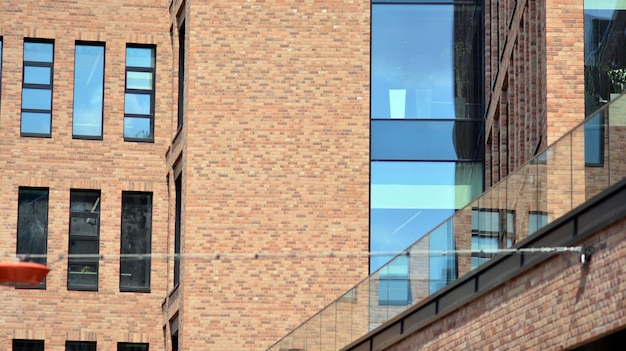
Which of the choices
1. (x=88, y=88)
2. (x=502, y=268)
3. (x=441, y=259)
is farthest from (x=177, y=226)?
(x=502, y=268)

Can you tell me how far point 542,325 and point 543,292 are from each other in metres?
0.39

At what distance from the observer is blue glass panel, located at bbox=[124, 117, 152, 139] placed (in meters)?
44.5

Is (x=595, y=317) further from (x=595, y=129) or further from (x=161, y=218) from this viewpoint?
(x=161, y=218)

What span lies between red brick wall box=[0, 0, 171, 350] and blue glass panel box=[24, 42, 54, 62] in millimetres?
327

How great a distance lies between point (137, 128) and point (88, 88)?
182 cm

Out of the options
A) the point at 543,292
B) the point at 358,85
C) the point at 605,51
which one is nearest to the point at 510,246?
the point at 543,292

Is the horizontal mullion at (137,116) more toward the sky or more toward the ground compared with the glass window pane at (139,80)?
more toward the ground

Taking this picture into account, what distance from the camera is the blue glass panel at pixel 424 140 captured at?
130ft

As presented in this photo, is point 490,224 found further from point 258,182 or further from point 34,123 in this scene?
point 34,123

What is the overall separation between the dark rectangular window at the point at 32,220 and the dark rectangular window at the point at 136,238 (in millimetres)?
2197

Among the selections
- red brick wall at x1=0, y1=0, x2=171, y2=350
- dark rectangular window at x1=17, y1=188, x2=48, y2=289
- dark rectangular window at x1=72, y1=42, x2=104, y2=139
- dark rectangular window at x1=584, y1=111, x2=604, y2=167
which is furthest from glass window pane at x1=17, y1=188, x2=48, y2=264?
dark rectangular window at x1=584, y1=111, x2=604, y2=167

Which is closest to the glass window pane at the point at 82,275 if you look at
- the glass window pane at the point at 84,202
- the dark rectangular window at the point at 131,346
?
the glass window pane at the point at 84,202

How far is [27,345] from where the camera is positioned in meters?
42.5

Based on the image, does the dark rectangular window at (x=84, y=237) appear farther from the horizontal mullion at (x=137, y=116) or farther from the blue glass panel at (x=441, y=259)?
the blue glass panel at (x=441, y=259)
